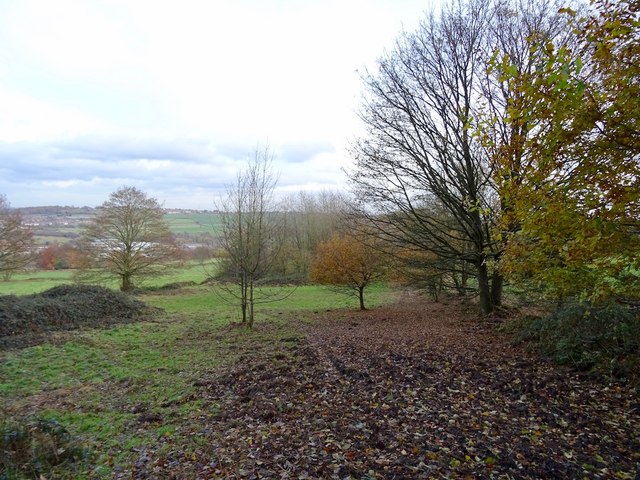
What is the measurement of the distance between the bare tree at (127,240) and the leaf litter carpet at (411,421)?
21.4 meters

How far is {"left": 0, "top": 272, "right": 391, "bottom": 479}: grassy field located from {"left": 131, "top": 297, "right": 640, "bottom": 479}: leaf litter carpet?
46 cm

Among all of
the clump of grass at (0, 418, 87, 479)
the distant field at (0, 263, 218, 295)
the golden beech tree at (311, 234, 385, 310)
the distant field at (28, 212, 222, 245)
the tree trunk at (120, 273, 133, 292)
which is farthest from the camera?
the distant field at (0, 263, 218, 295)

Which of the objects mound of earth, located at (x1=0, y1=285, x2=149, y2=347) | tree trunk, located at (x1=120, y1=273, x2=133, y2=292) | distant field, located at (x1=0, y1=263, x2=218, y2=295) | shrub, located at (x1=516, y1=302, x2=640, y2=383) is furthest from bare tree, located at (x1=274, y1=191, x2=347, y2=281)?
shrub, located at (x1=516, y1=302, x2=640, y2=383)

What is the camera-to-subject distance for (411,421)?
471 cm

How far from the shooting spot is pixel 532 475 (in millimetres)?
3420

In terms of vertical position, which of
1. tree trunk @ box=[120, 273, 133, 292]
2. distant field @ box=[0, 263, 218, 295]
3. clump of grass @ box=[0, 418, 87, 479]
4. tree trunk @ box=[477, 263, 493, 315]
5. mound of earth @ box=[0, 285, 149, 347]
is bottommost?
distant field @ box=[0, 263, 218, 295]

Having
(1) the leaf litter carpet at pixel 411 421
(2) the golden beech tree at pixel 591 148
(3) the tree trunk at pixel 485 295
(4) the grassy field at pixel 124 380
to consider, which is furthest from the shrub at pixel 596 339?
(4) the grassy field at pixel 124 380

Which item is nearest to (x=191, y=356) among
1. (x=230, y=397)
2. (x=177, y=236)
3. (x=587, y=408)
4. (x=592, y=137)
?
(x=230, y=397)

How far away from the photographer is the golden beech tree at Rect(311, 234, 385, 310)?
16828 mm

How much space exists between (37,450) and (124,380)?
11.9ft

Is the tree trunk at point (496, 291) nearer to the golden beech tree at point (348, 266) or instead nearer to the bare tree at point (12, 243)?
the golden beech tree at point (348, 266)

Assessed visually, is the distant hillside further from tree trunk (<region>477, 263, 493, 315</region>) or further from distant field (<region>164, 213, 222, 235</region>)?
tree trunk (<region>477, 263, 493, 315</region>)

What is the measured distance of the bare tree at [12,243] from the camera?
2109 cm

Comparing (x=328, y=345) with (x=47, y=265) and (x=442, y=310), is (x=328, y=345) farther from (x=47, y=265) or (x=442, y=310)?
(x=47, y=265)
